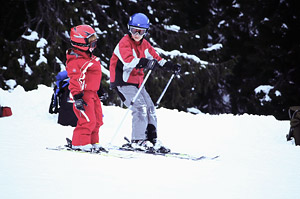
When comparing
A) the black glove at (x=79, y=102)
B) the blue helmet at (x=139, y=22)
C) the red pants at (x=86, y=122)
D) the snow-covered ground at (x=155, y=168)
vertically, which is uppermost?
the blue helmet at (x=139, y=22)

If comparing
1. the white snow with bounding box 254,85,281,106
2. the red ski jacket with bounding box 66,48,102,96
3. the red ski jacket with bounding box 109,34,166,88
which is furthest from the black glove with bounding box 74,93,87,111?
the white snow with bounding box 254,85,281,106

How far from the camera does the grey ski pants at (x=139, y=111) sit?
6023 mm

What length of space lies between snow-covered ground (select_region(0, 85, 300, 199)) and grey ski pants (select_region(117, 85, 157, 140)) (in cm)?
61

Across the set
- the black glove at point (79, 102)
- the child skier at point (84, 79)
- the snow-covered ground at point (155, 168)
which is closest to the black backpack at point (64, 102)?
the snow-covered ground at point (155, 168)

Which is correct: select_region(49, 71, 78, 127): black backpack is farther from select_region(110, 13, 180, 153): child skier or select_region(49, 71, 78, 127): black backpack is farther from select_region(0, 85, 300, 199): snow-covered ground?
select_region(110, 13, 180, 153): child skier

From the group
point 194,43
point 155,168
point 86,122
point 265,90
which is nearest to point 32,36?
point 194,43

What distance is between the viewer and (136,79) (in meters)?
6.14

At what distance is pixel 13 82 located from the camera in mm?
15375

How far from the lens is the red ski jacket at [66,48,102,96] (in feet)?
17.7

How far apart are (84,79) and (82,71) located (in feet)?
0.34

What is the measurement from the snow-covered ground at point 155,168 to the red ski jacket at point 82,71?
2.68ft

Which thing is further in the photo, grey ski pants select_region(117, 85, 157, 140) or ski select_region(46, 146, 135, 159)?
grey ski pants select_region(117, 85, 157, 140)

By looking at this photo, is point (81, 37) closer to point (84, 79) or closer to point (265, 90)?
point (84, 79)

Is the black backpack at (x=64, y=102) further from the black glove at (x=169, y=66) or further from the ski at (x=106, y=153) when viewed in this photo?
the black glove at (x=169, y=66)
